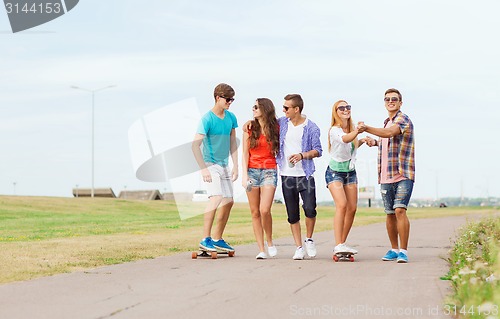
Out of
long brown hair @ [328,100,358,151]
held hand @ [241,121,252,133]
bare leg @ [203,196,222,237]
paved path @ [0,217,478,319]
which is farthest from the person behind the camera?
bare leg @ [203,196,222,237]

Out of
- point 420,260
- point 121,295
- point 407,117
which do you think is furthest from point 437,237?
point 121,295

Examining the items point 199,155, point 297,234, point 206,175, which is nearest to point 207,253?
point 206,175

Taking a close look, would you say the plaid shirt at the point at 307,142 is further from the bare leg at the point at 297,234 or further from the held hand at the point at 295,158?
the bare leg at the point at 297,234

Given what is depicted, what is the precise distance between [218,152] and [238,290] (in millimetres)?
3833

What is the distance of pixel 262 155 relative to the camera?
11.4m

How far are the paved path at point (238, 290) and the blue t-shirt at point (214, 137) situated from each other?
1526mm

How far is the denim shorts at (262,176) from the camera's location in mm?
11383

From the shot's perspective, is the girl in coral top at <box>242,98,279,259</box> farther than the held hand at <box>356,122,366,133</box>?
Yes

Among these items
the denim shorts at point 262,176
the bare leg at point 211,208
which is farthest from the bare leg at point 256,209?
the bare leg at point 211,208

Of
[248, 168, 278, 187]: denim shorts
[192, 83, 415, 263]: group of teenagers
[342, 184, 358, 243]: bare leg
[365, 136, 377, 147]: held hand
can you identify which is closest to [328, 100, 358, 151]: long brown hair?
[192, 83, 415, 263]: group of teenagers

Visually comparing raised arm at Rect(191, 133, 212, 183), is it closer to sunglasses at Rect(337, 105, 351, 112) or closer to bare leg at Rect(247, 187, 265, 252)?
bare leg at Rect(247, 187, 265, 252)

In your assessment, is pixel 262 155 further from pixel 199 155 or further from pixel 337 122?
pixel 337 122

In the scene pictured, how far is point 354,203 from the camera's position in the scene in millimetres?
11336

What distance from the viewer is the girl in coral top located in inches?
444
